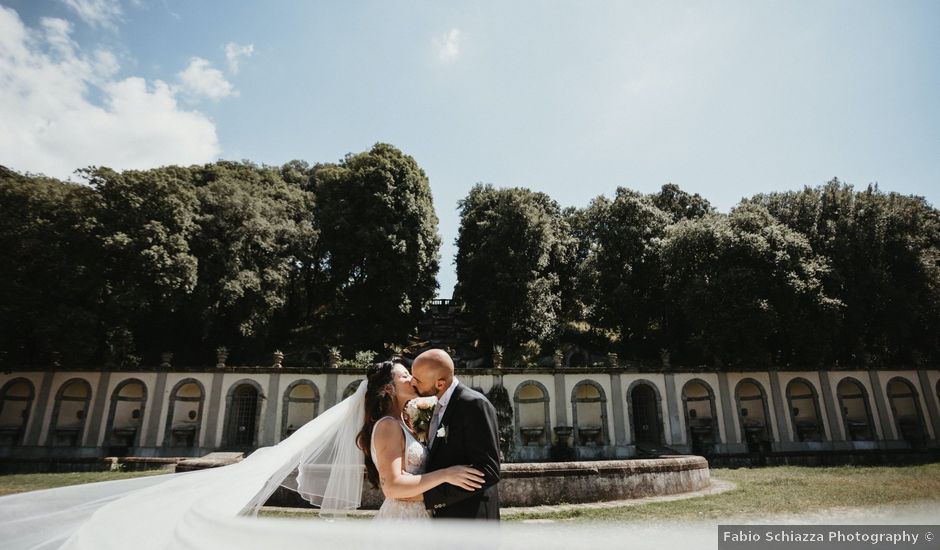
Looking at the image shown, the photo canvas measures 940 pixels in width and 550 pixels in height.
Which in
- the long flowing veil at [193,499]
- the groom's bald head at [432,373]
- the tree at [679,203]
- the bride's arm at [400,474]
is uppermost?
the tree at [679,203]

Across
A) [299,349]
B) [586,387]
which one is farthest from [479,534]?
[299,349]

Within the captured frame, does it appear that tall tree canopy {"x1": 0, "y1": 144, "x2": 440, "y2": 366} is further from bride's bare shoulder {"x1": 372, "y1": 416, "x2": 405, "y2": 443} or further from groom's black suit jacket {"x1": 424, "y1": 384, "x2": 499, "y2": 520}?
groom's black suit jacket {"x1": 424, "y1": 384, "x2": 499, "y2": 520}

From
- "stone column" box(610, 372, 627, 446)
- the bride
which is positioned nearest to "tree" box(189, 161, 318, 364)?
"stone column" box(610, 372, 627, 446)

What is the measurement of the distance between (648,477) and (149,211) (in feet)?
84.4

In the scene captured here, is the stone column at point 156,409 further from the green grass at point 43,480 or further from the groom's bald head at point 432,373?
the groom's bald head at point 432,373

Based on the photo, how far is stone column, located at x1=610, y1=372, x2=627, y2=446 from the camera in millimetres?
23594

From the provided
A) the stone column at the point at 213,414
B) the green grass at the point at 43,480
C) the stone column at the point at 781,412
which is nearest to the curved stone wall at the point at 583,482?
the green grass at the point at 43,480

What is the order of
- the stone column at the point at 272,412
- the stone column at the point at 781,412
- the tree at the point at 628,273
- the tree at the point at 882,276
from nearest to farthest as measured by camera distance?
the stone column at the point at 272,412, the stone column at the point at 781,412, the tree at the point at 882,276, the tree at the point at 628,273

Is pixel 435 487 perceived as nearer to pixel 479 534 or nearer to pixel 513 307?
pixel 479 534

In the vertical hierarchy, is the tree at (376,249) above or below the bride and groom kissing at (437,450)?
above

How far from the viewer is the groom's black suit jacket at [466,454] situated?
2.84 metres

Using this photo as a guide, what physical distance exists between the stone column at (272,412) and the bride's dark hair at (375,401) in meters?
21.8

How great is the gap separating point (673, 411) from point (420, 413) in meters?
24.7

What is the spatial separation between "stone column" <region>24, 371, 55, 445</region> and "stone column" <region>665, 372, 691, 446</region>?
31.3m
